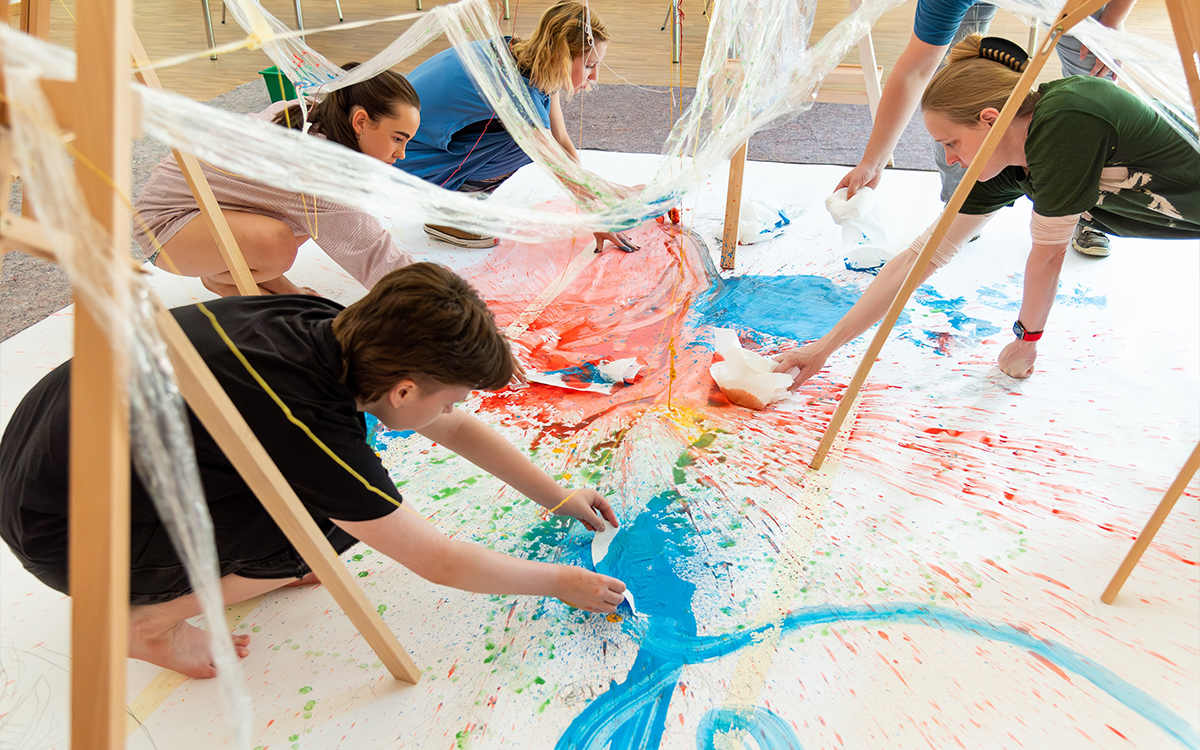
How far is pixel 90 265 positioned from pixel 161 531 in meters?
0.49

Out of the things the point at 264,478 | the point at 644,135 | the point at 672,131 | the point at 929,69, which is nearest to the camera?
the point at 264,478

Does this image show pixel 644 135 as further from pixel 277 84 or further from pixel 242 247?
pixel 242 247

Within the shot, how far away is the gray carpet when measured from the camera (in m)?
2.27

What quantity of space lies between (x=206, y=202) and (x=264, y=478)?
748 mm

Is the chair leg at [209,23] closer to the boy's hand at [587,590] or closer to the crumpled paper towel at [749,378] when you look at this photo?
the crumpled paper towel at [749,378]

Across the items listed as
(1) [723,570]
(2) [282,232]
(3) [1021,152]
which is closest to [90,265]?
(1) [723,570]

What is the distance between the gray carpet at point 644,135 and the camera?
89.3 inches

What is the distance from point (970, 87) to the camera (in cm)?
129

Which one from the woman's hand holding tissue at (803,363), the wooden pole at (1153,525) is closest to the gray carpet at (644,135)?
the woman's hand holding tissue at (803,363)

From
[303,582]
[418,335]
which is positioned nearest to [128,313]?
[418,335]

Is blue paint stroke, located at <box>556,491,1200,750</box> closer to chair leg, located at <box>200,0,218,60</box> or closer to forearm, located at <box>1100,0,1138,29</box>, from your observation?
forearm, located at <box>1100,0,1138,29</box>

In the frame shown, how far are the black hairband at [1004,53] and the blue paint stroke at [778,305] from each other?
69cm

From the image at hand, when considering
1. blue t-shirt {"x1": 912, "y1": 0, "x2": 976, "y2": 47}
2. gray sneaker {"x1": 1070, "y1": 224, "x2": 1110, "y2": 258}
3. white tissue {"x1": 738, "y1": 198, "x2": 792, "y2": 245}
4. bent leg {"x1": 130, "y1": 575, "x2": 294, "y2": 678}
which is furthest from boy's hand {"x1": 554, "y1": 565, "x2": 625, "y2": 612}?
gray sneaker {"x1": 1070, "y1": 224, "x2": 1110, "y2": 258}

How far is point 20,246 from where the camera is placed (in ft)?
1.79
